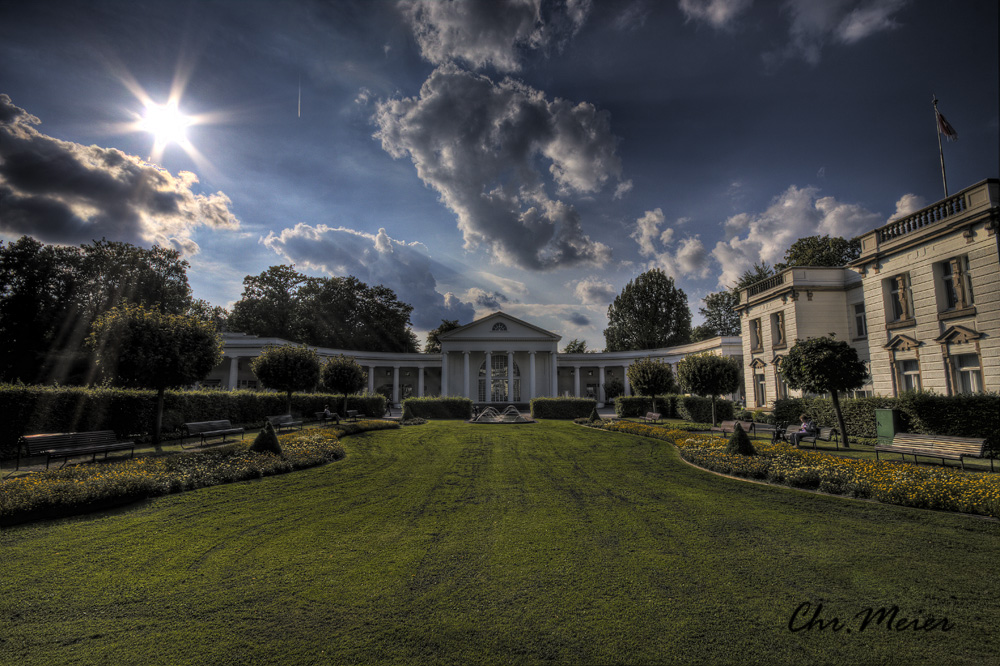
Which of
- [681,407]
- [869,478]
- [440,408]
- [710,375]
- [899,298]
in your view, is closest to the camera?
[869,478]

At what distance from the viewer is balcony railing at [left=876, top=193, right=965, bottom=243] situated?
47.0 ft

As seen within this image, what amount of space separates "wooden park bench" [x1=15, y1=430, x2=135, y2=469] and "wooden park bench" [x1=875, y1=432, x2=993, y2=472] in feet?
62.4

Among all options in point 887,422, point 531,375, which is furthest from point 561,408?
point 887,422

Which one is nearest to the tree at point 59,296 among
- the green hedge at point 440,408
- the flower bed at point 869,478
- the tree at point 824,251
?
the green hedge at point 440,408

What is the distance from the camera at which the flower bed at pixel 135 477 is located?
6.66 metres

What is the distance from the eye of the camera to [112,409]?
1373cm

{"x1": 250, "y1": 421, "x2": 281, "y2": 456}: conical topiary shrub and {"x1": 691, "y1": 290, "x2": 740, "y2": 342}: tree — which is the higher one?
{"x1": 691, "y1": 290, "x2": 740, "y2": 342}: tree

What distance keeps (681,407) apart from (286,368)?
902 inches

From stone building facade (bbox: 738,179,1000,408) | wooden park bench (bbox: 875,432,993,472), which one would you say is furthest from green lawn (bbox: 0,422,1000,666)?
stone building facade (bbox: 738,179,1000,408)

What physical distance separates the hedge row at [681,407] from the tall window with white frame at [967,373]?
10.4 m

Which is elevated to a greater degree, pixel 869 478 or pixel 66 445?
pixel 66 445

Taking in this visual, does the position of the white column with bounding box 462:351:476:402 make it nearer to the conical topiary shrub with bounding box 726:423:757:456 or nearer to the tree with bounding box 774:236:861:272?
the tree with bounding box 774:236:861:272

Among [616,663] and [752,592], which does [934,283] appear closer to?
[752,592]

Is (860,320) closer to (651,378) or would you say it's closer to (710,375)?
(710,375)
